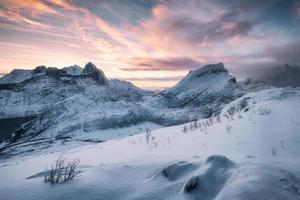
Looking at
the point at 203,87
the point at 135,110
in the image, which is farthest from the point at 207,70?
the point at 135,110

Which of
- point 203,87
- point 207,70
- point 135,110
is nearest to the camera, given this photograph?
point 135,110

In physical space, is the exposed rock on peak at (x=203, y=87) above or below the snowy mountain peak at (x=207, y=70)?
below

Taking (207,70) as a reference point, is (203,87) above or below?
below

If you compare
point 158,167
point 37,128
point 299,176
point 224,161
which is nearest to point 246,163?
point 224,161

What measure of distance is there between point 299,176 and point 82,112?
10043 centimetres

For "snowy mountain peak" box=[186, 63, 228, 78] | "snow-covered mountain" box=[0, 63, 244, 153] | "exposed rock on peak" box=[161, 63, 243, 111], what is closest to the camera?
"snow-covered mountain" box=[0, 63, 244, 153]

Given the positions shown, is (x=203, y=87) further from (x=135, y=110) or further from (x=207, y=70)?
(x=135, y=110)

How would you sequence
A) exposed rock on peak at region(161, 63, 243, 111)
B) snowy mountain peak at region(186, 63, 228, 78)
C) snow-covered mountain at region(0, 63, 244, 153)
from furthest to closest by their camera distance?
1. snowy mountain peak at region(186, 63, 228, 78)
2. exposed rock on peak at region(161, 63, 243, 111)
3. snow-covered mountain at region(0, 63, 244, 153)

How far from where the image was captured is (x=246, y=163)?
3.92 metres

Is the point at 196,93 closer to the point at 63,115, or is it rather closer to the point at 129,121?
the point at 129,121

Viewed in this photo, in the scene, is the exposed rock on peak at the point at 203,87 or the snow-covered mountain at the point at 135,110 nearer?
the snow-covered mountain at the point at 135,110

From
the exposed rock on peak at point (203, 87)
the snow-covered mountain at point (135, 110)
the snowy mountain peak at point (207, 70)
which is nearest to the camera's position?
the snow-covered mountain at point (135, 110)

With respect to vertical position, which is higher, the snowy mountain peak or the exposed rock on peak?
the snowy mountain peak

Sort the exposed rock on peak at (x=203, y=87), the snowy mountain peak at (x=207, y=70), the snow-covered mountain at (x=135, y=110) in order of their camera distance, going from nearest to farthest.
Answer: the snow-covered mountain at (x=135, y=110), the exposed rock on peak at (x=203, y=87), the snowy mountain peak at (x=207, y=70)
